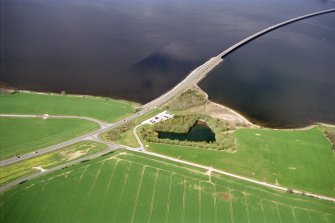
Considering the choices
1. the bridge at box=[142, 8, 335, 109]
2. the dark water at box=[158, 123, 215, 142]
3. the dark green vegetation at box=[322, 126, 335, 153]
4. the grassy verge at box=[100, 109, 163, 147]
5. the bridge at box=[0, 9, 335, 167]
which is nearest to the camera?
the bridge at box=[0, 9, 335, 167]

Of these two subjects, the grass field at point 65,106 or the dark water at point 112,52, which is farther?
the dark water at point 112,52

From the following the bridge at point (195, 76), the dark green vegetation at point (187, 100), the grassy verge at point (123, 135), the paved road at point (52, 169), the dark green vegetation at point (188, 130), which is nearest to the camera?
the paved road at point (52, 169)

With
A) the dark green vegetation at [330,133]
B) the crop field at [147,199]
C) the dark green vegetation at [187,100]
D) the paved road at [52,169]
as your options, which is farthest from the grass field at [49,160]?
the dark green vegetation at [330,133]

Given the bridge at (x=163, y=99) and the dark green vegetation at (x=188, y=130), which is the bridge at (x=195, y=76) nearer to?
the bridge at (x=163, y=99)

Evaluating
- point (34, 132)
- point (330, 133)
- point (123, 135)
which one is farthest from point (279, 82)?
point (34, 132)

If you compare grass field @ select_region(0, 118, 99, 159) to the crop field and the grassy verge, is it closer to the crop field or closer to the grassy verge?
the grassy verge

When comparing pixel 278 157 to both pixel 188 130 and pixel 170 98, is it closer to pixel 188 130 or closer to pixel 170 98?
pixel 188 130

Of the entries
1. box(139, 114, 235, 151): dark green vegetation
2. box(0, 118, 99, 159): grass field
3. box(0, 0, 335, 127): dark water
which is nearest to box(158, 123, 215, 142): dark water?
box(139, 114, 235, 151): dark green vegetation
